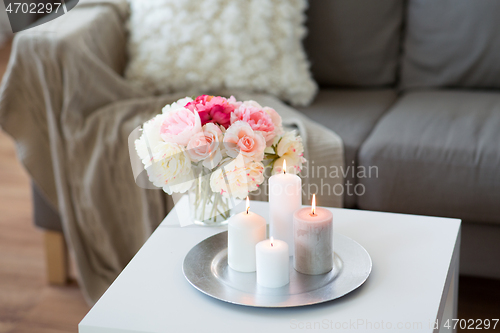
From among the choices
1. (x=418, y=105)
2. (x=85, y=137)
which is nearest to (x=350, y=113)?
(x=418, y=105)

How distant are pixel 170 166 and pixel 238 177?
0.10m

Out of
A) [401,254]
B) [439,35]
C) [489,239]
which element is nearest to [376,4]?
[439,35]

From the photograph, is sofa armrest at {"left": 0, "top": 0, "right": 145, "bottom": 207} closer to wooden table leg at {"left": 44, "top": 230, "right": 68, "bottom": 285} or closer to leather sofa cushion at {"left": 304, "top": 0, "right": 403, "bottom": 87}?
wooden table leg at {"left": 44, "top": 230, "right": 68, "bottom": 285}

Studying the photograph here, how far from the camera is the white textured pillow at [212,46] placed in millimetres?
1593

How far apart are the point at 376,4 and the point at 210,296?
124 cm

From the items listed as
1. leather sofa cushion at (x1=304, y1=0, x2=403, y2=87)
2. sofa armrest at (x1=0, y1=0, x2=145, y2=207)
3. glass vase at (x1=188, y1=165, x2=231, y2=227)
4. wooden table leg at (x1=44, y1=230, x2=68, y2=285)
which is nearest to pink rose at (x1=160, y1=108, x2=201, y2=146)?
glass vase at (x1=188, y1=165, x2=231, y2=227)

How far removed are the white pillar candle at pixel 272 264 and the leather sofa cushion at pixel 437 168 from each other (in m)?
0.62

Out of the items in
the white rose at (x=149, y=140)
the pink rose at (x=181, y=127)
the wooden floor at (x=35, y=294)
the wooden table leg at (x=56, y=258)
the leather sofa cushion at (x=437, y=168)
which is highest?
the pink rose at (x=181, y=127)

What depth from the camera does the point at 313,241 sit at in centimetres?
84

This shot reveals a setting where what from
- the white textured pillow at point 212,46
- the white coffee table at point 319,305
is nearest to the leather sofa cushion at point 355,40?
the white textured pillow at point 212,46

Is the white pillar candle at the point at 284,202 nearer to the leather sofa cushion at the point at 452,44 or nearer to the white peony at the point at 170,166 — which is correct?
the white peony at the point at 170,166

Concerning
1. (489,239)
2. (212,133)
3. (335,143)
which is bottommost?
(489,239)

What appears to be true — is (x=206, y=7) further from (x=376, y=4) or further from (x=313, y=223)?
(x=313, y=223)

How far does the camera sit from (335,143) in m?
1.41
